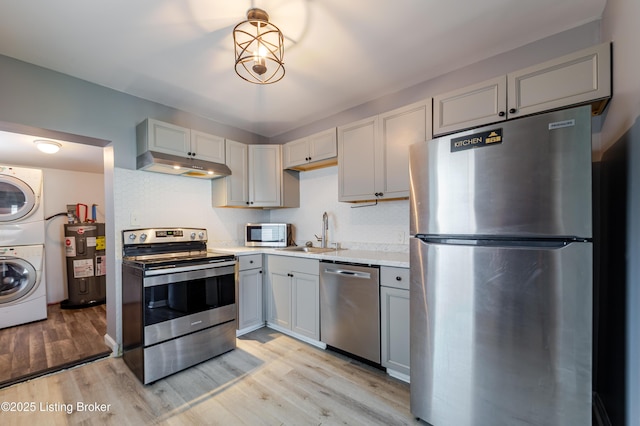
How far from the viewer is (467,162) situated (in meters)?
1.45

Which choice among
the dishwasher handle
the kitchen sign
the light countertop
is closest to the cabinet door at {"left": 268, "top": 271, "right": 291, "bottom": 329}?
the light countertop

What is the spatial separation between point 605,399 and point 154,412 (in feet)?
8.90

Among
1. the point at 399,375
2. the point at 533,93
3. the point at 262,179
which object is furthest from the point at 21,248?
the point at 533,93

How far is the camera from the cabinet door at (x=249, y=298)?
2.86 m

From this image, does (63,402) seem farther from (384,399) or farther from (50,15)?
(50,15)

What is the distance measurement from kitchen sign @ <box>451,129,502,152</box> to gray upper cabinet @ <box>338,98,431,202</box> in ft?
2.52

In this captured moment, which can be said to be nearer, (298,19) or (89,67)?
(298,19)

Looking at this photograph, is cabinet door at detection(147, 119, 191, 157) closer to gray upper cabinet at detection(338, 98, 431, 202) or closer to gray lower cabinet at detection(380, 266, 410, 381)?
gray upper cabinet at detection(338, 98, 431, 202)

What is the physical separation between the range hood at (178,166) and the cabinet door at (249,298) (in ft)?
3.80

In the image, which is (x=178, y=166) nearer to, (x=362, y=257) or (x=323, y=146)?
(x=323, y=146)

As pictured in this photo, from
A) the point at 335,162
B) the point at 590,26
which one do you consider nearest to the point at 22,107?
the point at 335,162

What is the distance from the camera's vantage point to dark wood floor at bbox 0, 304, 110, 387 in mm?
2238

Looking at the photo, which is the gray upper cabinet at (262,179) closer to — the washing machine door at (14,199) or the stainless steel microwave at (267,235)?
the stainless steel microwave at (267,235)

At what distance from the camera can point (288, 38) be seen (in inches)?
74.8
